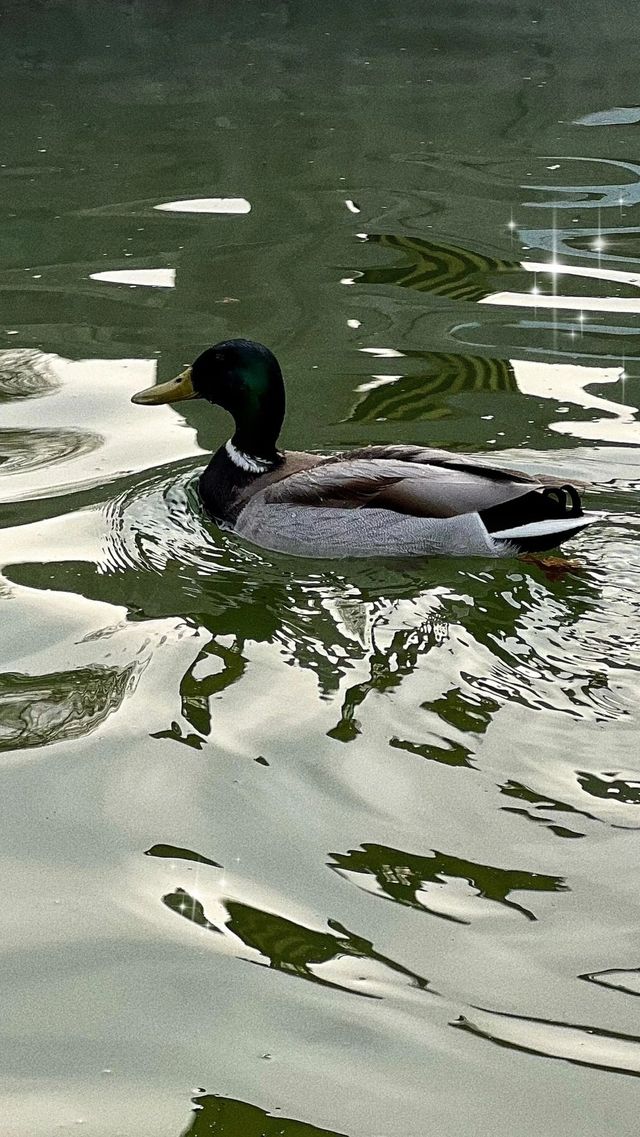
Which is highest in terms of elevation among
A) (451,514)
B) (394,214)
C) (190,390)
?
(394,214)

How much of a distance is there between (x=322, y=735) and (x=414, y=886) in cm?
77

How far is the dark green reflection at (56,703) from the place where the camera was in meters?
4.56

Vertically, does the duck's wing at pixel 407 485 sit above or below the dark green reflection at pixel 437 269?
below

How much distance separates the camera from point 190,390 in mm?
6254

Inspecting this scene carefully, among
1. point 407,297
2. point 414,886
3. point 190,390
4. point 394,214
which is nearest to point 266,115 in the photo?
point 394,214

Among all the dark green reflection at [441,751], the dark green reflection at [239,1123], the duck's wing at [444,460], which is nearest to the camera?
the dark green reflection at [239,1123]

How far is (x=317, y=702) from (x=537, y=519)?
4.09 ft

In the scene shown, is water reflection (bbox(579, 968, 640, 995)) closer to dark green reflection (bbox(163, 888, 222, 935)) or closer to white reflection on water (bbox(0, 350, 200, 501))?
dark green reflection (bbox(163, 888, 222, 935))

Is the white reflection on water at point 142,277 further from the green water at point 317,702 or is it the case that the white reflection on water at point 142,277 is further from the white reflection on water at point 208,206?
the white reflection on water at point 208,206

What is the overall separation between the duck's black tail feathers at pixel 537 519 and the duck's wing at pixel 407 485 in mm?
39

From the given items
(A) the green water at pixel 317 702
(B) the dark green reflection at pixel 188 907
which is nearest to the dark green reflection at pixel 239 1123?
(A) the green water at pixel 317 702

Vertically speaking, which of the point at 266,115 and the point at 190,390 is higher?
the point at 266,115

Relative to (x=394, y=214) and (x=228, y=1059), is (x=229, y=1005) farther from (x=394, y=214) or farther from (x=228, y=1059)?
(x=394, y=214)

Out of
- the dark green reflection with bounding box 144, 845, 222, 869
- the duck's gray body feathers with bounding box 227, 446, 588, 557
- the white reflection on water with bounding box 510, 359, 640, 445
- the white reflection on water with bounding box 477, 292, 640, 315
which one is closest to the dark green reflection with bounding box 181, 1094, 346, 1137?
the dark green reflection with bounding box 144, 845, 222, 869
